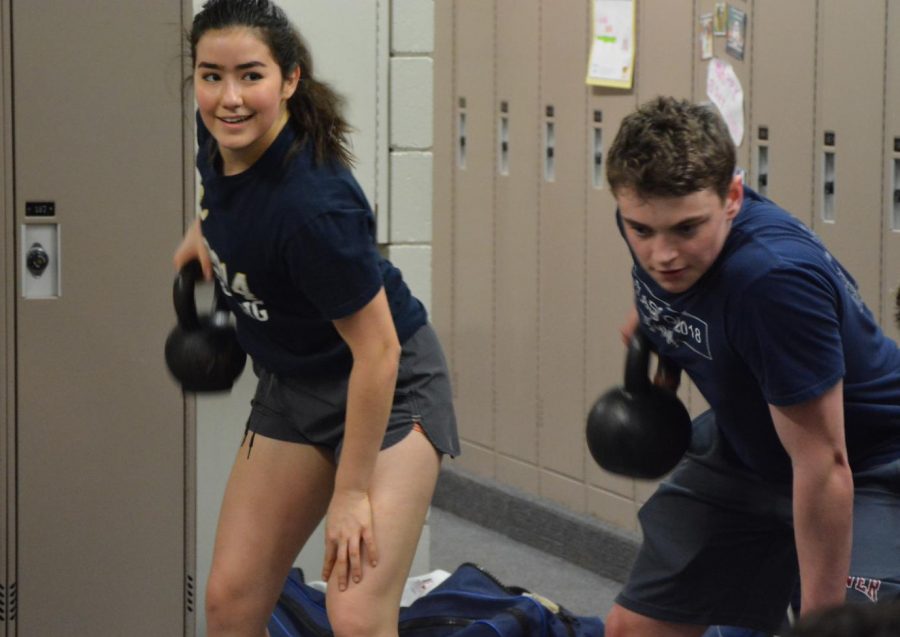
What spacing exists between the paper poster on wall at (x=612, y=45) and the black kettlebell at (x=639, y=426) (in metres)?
2.45

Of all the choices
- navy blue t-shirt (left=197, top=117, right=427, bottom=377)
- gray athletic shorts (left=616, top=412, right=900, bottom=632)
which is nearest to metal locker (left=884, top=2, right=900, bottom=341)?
gray athletic shorts (left=616, top=412, right=900, bottom=632)

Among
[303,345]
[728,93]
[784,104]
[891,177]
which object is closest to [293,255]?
[303,345]

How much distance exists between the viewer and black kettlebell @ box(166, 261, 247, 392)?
296 cm

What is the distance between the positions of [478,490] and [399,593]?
327cm

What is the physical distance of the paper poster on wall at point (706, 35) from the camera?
4727 mm

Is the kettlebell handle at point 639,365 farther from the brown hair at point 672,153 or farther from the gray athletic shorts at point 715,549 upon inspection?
the brown hair at point 672,153

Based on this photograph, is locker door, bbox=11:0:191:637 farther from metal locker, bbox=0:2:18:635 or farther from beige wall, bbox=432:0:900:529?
beige wall, bbox=432:0:900:529

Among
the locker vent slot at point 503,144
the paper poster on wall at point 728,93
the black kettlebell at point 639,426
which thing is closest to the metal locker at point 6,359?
the black kettlebell at point 639,426

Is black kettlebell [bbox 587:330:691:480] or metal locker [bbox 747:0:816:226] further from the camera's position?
metal locker [bbox 747:0:816:226]

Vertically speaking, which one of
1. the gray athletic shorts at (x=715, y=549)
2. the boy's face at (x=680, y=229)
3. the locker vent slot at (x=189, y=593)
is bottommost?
the locker vent slot at (x=189, y=593)

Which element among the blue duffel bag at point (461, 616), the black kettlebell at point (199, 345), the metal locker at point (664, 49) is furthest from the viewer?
the metal locker at point (664, 49)

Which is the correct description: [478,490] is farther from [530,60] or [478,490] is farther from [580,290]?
[530,60]

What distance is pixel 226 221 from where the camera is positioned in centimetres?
274

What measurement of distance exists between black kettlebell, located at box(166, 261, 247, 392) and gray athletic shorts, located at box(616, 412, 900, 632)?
876 millimetres
